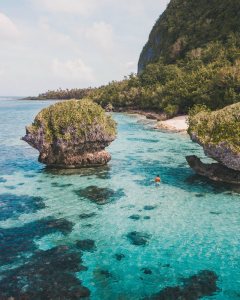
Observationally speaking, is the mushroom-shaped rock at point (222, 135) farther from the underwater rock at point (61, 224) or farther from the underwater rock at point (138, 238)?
the underwater rock at point (61, 224)

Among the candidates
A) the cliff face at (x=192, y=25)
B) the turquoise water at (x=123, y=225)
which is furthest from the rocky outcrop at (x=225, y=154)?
the cliff face at (x=192, y=25)

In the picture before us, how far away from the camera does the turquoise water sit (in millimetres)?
18344

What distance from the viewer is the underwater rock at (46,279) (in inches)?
657

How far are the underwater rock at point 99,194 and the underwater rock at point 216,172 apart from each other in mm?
9575

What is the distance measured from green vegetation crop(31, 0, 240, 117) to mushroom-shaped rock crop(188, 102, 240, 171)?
143 ft

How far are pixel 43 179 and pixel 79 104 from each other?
9678mm

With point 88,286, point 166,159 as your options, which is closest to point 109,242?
point 88,286

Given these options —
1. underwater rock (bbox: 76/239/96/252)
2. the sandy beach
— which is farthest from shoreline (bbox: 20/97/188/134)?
underwater rock (bbox: 76/239/96/252)

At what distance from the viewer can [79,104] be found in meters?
39.7

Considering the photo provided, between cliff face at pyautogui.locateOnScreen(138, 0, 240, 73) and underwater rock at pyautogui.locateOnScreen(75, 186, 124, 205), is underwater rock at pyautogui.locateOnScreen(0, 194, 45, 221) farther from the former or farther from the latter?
cliff face at pyautogui.locateOnScreen(138, 0, 240, 73)

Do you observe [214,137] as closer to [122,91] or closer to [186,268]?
[186,268]

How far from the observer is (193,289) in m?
17.1

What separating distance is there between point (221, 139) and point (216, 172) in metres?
4.88

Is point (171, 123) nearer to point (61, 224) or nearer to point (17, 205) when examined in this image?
point (17, 205)
